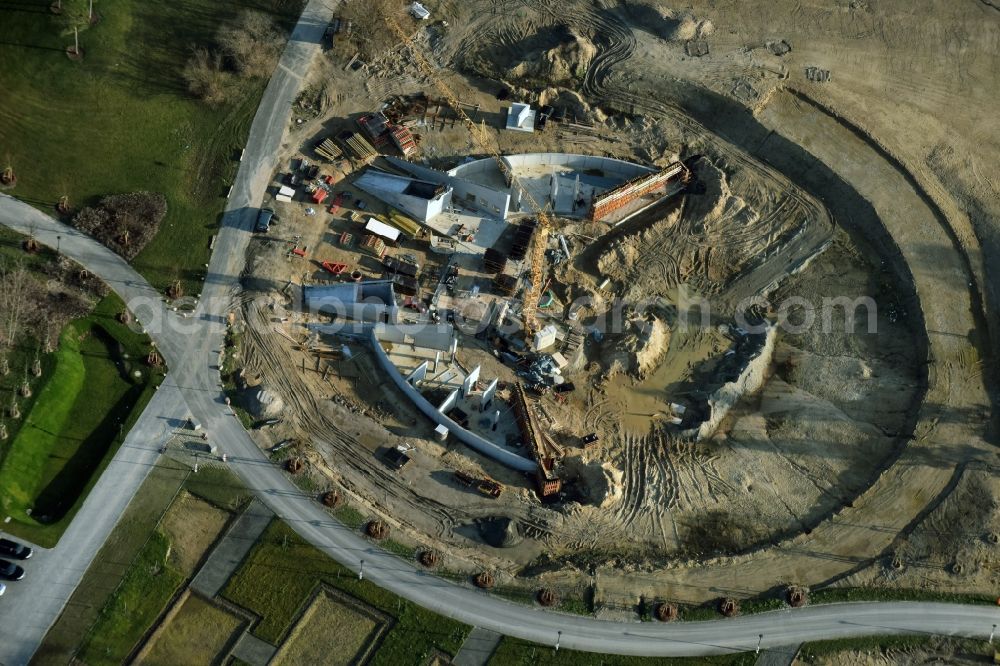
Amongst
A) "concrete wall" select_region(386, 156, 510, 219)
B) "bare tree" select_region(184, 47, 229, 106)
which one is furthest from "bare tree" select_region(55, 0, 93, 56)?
"concrete wall" select_region(386, 156, 510, 219)

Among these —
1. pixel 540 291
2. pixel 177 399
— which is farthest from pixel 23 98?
pixel 540 291

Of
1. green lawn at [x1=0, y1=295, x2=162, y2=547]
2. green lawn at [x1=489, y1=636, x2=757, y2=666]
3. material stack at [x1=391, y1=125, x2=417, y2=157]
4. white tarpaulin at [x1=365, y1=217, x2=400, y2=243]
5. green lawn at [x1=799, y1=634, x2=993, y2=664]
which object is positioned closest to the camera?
green lawn at [x1=489, y1=636, x2=757, y2=666]

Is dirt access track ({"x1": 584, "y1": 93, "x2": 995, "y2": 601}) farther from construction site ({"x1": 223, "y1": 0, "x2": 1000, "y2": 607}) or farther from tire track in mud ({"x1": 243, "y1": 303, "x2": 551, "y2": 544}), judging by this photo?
tire track in mud ({"x1": 243, "y1": 303, "x2": 551, "y2": 544})

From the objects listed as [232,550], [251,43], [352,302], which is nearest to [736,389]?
[352,302]

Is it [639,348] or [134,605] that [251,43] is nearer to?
[639,348]

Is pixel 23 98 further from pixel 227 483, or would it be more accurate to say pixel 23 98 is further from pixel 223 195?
pixel 227 483

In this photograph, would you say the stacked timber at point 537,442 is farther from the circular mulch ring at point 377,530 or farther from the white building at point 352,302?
the white building at point 352,302
